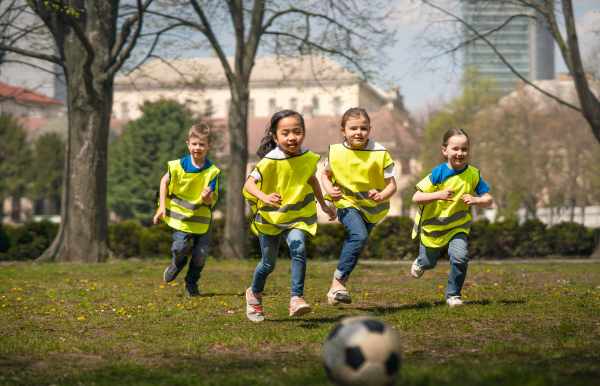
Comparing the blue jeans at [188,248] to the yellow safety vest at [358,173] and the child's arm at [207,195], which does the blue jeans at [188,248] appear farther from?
the yellow safety vest at [358,173]

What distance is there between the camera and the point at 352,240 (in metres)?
6.32

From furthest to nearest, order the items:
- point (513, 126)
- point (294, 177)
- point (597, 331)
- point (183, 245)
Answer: point (513, 126)
point (183, 245)
point (294, 177)
point (597, 331)

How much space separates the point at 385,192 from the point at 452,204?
910 millimetres

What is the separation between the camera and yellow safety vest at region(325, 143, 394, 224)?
20.9 feet

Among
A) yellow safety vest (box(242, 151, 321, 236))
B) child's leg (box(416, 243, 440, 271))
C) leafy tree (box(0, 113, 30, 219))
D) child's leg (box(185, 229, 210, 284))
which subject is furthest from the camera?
leafy tree (box(0, 113, 30, 219))

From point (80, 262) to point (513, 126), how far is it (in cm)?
3645

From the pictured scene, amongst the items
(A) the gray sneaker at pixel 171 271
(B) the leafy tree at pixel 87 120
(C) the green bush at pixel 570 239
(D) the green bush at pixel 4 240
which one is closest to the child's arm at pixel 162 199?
(A) the gray sneaker at pixel 171 271

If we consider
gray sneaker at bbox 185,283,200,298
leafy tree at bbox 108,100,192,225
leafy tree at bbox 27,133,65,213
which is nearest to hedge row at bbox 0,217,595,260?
gray sneaker at bbox 185,283,200,298

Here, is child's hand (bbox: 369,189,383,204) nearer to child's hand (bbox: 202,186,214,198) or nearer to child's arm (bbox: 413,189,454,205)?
child's arm (bbox: 413,189,454,205)

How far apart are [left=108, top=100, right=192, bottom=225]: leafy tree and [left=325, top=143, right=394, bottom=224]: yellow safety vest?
151 feet

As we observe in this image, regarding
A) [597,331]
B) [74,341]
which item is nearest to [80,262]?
[74,341]

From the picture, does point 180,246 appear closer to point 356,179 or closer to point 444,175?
point 356,179

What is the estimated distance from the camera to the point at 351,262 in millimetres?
6328

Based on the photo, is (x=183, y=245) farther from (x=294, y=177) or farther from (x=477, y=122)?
(x=477, y=122)
